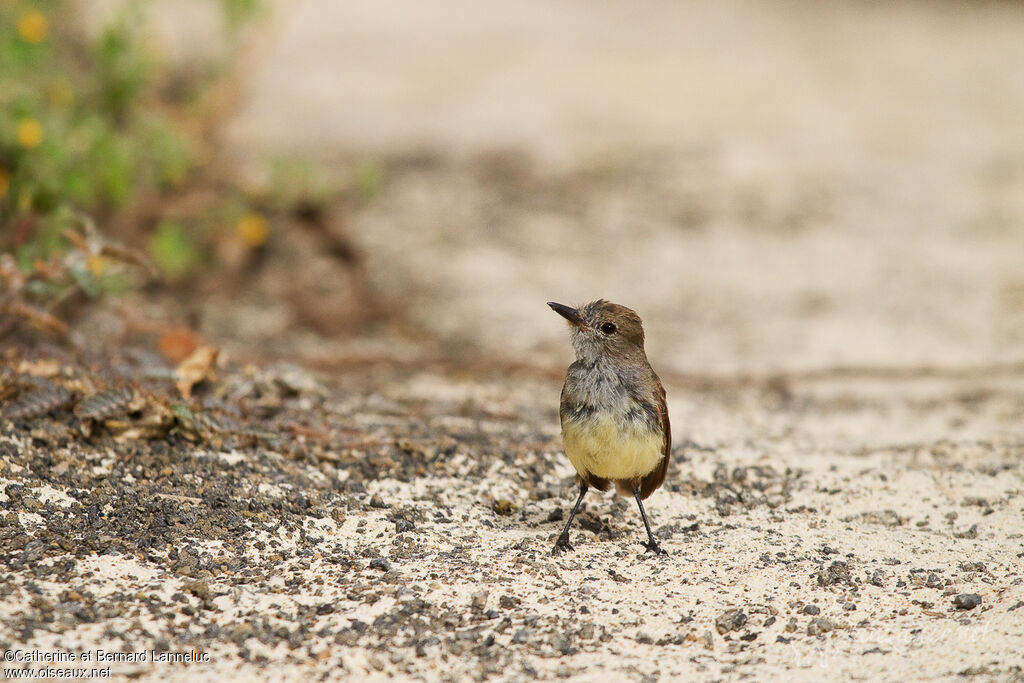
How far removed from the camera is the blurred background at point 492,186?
681 cm

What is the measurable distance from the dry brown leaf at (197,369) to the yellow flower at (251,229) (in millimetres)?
2698

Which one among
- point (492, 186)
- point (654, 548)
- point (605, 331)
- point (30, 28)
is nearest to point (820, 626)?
point (654, 548)

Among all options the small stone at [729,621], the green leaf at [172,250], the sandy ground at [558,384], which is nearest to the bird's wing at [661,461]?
the sandy ground at [558,384]

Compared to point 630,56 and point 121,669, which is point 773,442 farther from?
point 630,56

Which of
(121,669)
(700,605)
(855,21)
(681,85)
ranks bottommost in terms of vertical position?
(121,669)

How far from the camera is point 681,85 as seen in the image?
11.4 metres

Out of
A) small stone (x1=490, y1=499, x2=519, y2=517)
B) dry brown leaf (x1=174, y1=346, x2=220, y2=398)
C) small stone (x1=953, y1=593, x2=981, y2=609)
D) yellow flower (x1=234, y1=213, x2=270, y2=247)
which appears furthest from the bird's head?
yellow flower (x1=234, y1=213, x2=270, y2=247)

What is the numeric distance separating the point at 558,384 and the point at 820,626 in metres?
3.11

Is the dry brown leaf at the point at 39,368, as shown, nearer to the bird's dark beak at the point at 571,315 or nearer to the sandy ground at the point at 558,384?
the sandy ground at the point at 558,384

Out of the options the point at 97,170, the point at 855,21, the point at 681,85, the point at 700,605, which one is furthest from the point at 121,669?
the point at 855,21

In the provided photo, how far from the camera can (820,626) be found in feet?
12.3

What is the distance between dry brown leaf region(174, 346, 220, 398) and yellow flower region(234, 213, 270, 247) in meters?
2.70

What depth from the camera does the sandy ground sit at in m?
3.67

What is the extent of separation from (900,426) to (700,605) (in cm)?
275
